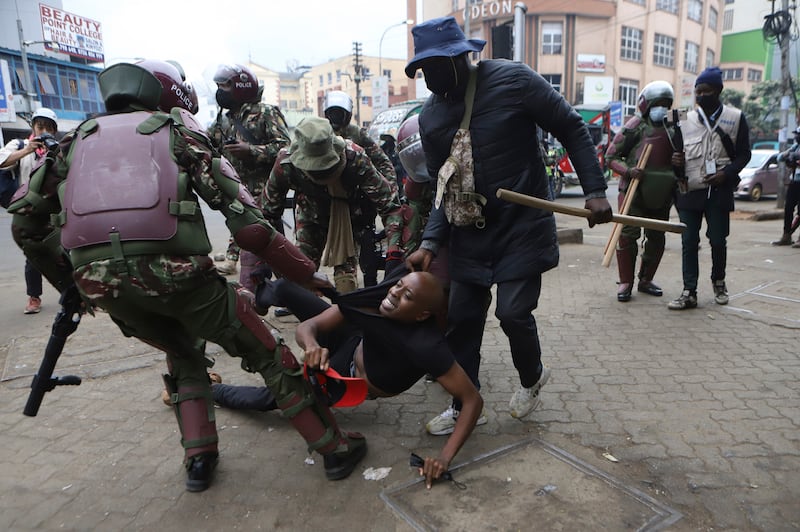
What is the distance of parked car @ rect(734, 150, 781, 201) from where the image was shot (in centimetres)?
1434

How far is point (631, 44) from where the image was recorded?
37.3 metres

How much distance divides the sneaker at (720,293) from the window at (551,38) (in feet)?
114

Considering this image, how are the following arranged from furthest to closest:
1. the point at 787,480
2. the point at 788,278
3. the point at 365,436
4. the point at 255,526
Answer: the point at 788,278 → the point at 365,436 → the point at 787,480 → the point at 255,526

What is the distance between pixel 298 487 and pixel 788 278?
5430 millimetres

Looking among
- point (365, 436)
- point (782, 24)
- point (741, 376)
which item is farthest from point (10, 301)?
point (782, 24)

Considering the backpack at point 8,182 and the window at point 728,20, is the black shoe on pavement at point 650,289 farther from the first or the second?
the window at point 728,20

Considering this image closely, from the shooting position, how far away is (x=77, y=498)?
91.3 inches

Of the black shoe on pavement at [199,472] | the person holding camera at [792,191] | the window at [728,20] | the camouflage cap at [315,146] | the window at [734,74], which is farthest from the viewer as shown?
the window at [728,20]

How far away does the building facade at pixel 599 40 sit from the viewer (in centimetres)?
3531

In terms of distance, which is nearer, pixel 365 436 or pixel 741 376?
pixel 365 436

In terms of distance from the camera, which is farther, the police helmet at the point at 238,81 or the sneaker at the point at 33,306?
the sneaker at the point at 33,306

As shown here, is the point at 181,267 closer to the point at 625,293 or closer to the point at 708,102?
the point at 625,293

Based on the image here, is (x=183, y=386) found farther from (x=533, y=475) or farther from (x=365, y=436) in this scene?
(x=533, y=475)

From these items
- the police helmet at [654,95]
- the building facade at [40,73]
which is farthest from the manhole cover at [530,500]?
the building facade at [40,73]
